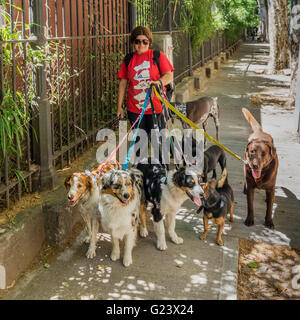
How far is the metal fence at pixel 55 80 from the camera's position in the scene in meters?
4.46

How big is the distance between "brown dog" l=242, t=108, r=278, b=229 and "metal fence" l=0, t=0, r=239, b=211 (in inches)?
91.7

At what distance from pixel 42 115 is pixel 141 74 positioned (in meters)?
1.46

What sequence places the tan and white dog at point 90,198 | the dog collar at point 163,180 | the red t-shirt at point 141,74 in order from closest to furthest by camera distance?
the tan and white dog at point 90,198 < the dog collar at point 163,180 < the red t-shirt at point 141,74

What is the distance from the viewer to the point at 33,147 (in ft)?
16.0

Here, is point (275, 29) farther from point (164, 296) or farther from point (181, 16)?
point (164, 296)

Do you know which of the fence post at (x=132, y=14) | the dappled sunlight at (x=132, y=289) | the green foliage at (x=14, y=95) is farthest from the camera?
the fence post at (x=132, y=14)

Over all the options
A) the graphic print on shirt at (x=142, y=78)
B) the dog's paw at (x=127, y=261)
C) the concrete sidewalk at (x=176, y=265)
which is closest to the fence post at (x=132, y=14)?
the graphic print on shirt at (x=142, y=78)

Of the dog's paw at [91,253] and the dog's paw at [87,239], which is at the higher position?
the dog's paw at [87,239]

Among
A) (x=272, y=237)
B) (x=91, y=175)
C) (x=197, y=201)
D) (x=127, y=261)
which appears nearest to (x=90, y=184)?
(x=91, y=175)

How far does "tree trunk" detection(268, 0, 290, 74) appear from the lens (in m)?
17.6

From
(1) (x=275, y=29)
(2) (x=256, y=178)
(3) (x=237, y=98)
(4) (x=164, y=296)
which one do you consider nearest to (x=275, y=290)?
(4) (x=164, y=296)

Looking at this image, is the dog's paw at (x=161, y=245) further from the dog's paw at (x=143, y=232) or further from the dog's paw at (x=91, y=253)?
the dog's paw at (x=91, y=253)

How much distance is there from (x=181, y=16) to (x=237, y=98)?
3.12 metres

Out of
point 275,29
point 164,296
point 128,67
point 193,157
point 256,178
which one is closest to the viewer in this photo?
point 164,296
